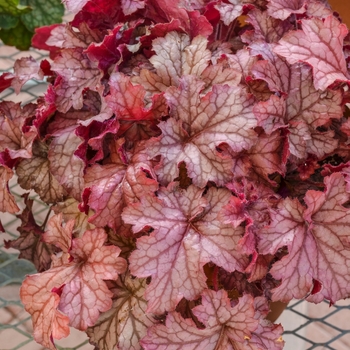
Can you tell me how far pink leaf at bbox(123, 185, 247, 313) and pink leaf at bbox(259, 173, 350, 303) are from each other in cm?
Answer: 5

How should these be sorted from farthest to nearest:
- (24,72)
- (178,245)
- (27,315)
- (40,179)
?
(27,315), (24,72), (40,179), (178,245)

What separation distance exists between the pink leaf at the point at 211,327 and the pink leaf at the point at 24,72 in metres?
0.45

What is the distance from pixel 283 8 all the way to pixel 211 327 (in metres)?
0.46

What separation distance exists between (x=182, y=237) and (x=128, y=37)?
0.32m

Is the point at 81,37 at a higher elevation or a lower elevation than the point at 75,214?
higher

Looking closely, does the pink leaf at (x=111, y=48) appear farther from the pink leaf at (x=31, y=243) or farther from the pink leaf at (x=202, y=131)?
the pink leaf at (x=31, y=243)

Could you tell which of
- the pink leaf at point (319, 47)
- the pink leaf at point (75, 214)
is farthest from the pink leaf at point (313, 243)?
the pink leaf at point (75, 214)

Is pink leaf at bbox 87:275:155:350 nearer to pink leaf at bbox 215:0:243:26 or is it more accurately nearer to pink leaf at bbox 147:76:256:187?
pink leaf at bbox 147:76:256:187

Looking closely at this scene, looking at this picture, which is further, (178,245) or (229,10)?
(229,10)

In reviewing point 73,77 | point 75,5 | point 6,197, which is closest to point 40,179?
point 6,197

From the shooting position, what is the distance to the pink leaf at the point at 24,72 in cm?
81

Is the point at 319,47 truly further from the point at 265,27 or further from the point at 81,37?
the point at 81,37

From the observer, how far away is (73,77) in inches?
29.0

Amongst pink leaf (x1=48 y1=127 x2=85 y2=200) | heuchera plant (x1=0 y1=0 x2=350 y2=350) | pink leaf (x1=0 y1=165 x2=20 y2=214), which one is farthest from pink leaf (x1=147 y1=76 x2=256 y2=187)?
pink leaf (x1=0 y1=165 x2=20 y2=214)
